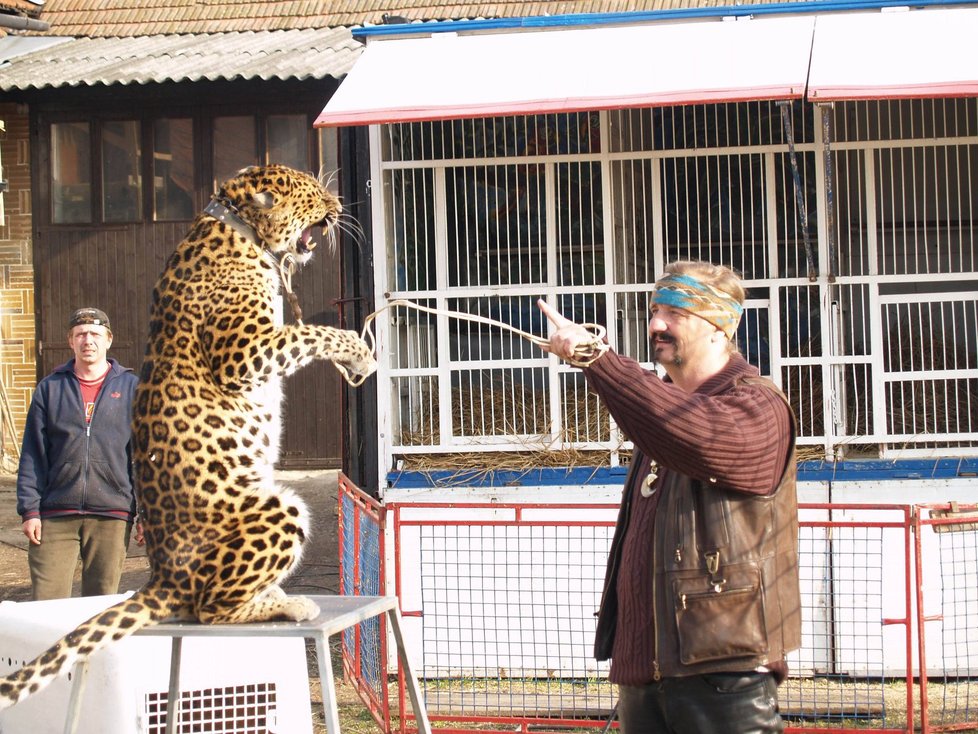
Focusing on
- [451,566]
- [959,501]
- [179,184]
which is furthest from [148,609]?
[179,184]

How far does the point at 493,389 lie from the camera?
842 centimetres

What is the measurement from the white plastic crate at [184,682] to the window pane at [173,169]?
10.6 m

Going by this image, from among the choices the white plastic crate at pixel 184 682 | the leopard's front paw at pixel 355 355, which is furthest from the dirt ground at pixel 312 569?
the leopard's front paw at pixel 355 355

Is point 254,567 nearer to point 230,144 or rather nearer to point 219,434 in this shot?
point 219,434

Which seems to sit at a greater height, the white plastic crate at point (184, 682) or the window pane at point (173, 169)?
the window pane at point (173, 169)

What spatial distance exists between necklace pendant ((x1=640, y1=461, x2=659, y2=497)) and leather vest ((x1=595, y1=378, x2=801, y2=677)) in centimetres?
14

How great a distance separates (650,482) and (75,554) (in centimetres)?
446

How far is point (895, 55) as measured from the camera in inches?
280

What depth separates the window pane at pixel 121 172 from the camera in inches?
586

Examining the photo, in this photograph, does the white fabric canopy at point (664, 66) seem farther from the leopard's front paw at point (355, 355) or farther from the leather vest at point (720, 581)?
the leather vest at point (720, 581)

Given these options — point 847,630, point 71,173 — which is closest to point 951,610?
point 847,630

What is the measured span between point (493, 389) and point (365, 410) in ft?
4.23

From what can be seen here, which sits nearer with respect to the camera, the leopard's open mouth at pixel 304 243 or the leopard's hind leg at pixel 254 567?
the leopard's hind leg at pixel 254 567

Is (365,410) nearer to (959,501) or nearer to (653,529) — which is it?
(959,501)
